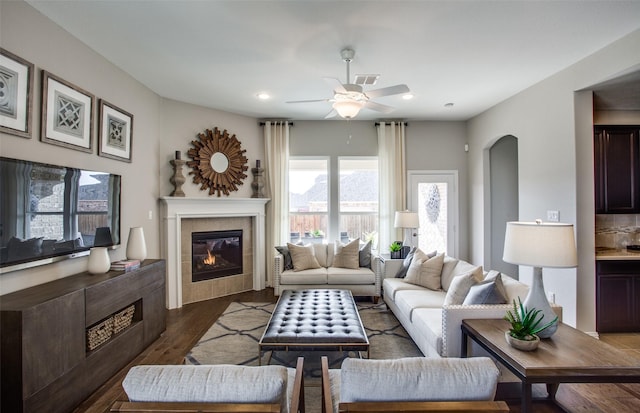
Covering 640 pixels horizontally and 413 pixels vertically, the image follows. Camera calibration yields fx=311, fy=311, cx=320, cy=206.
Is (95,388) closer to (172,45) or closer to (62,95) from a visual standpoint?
(62,95)

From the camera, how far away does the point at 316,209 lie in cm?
555

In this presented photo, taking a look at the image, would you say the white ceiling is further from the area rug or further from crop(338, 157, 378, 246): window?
the area rug

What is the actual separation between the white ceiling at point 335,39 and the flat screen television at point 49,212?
1.28m

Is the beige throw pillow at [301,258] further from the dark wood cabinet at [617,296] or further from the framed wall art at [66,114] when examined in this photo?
the dark wood cabinet at [617,296]

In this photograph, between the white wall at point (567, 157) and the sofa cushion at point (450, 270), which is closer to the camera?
the white wall at point (567, 157)

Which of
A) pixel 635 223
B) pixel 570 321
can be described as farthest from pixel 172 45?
pixel 635 223

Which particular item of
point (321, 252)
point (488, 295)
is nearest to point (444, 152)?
point (321, 252)

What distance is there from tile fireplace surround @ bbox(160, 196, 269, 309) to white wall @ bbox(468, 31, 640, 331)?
382cm

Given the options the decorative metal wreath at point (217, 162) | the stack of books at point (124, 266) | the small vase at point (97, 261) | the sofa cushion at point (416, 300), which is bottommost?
the sofa cushion at point (416, 300)

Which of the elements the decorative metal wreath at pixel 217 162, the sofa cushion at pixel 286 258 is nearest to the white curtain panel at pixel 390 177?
the sofa cushion at pixel 286 258

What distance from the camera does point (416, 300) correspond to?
A: 10.5 ft

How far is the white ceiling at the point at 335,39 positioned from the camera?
2348 millimetres

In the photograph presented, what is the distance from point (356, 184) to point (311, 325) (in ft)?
10.8

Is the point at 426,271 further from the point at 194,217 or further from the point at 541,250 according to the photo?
A: the point at 194,217
